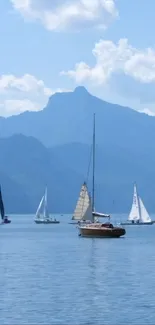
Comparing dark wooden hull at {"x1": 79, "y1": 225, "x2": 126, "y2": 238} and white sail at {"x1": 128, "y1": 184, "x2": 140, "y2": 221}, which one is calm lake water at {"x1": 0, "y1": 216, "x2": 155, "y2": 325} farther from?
white sail at {"x1": 128, "y1": 184, "x2": 140, "y2": 221}

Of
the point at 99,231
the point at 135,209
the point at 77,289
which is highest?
the point at 135,209

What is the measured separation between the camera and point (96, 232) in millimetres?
115375

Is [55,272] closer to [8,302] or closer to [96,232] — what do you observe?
[8,302]

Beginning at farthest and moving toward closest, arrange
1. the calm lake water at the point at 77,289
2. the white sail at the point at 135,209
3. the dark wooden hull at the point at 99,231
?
1. the white sail at the point at 135,209
2. the dark wooden hull at the point at 99,231
3. the calm lake water at the point at 77,289

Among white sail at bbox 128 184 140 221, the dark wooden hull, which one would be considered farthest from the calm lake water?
white sail at bbox 128 184 140 221

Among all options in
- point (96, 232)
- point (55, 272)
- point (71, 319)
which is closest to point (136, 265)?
point (55, 272)

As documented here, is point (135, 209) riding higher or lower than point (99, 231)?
higher

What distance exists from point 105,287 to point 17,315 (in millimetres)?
12102

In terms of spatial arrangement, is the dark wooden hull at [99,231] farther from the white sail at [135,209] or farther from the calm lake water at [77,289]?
the white sail at [135,209]

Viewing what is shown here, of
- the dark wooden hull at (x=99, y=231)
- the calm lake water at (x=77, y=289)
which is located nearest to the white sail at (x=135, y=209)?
the dark wooden hull at (x=99, y=231)

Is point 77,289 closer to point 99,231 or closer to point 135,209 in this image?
point 99,231

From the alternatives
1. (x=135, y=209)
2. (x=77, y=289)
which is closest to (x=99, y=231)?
(x=77, y=289)

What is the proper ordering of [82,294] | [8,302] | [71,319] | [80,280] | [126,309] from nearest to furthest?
[71,319], [126,309], [8,302], [82,294], [80,280]

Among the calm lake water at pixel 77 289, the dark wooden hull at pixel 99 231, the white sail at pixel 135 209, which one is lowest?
the calm lake water at pixel 77 289
